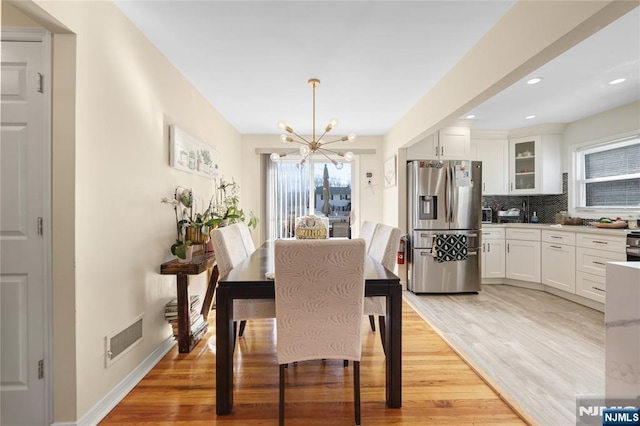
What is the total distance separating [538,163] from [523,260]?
57.0 inches

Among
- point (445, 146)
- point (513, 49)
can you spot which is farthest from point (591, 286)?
point (513, 49)

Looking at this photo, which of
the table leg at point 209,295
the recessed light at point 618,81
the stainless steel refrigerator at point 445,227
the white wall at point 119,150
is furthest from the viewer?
the stainless steel refrigerator at point 445,227

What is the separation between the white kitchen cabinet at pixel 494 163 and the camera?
440 cm

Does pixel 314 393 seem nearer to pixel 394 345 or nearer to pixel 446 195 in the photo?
pixel 394 345

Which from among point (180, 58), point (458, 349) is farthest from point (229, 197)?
point (458, 349)

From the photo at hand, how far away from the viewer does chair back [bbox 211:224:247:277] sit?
6.52 feet

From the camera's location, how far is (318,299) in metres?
1.44

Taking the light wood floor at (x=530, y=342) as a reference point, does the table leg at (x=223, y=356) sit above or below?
above

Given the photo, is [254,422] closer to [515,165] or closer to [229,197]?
[229,197]

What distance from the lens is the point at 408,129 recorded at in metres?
3.53

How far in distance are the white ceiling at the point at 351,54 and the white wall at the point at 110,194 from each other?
1.07 ft

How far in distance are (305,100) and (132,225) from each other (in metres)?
2.17

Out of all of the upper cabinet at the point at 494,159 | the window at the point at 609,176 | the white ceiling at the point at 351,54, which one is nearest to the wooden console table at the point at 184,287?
the white ceiling at the point at 351,54

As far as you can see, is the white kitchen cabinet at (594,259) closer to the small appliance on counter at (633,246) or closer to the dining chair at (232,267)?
the small appliance on counter at (633,246)
